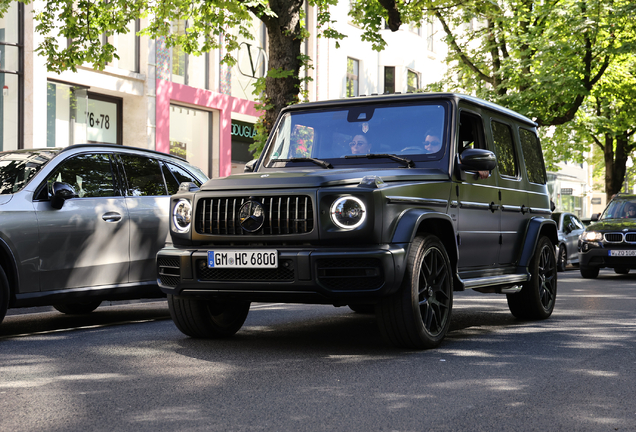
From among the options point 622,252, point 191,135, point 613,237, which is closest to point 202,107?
point 191,135

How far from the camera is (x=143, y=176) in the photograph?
8766mm

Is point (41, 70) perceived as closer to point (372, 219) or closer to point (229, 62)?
point (229, 62)

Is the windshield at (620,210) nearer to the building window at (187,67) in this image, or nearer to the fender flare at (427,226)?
the building window at (187,67)

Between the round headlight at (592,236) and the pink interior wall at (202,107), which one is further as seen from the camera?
the pink interior wall at (202,107)

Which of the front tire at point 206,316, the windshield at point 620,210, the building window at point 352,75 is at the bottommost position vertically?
the front tire at point 206,316

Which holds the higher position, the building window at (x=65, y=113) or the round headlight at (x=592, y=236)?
the building window at (x=65, y=113)

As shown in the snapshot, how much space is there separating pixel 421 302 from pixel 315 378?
127 centimetres

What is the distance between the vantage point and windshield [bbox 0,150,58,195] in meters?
7.54

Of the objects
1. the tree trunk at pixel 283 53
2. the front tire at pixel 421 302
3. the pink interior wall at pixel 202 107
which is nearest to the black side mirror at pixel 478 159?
the front tire at pixel 421 302

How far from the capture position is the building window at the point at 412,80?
35.0m

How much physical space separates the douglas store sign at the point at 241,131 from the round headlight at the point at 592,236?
11.4m

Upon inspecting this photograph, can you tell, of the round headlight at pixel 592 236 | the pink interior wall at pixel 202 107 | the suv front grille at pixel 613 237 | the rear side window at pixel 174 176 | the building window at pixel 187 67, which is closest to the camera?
the rear side window at pixel 174 176

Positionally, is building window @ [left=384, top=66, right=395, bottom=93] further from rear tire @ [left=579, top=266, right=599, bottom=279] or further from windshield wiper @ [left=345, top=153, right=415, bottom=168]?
windshield wiper @ [left=345, top=153, right=415, bottom=168]

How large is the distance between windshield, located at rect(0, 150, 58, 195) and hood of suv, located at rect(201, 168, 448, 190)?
6.98ft
